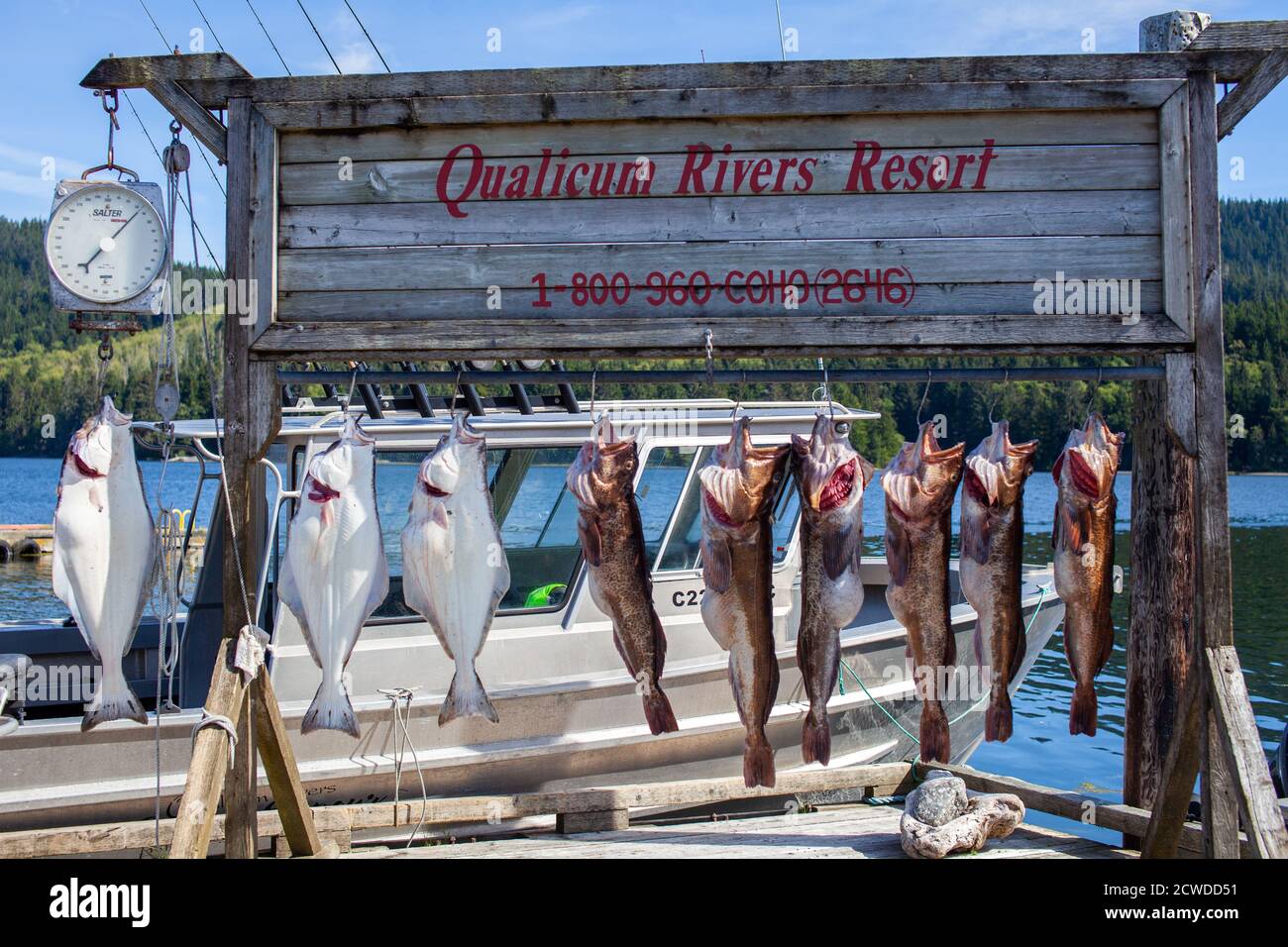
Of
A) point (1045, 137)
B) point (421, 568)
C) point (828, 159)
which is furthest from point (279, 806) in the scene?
point (1045, 137)

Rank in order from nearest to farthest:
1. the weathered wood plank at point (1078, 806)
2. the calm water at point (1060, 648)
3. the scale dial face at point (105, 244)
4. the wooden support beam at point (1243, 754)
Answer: the wooden support beam at point (1243, 754) → the scale dial face at point (105, 244) → the weathered wood plank at point (1078, 806) → the calm water at point (1060, 648)

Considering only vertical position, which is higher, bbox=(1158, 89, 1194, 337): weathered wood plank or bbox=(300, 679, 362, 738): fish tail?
bbox=(1158, 89, 1194, 337): weathered wood plank

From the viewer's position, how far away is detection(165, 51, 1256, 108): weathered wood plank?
3.85 meters

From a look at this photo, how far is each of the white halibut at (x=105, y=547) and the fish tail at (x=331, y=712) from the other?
0.64 m

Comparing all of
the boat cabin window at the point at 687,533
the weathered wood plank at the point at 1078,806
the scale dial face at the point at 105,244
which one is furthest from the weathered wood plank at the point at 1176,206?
the scale dial face at the point at 105,244

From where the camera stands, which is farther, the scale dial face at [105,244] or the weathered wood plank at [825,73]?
the scale dial face at [105,244]

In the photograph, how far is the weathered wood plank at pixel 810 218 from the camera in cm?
394

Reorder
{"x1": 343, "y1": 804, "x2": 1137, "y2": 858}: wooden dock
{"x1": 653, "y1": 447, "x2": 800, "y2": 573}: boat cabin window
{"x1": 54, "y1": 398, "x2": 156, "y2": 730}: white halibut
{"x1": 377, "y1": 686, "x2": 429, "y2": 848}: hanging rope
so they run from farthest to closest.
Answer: {"x1": 653, "y1": 447, "x2": 800, "y2": 573}: boat cabin window < {"x1": 377, "y1": 686, "x2": 429, "y2": 848}: hanging rope < {"x1": 343, "y1": 804, "x2": 1137, "y2": 858}: wooden dock < {"x1": 54, "y1": 398, "x2": 156, "y2": 730}: white halibut

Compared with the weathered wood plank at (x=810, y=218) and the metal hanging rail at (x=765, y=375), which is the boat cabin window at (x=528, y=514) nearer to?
the metal hanging rail at (x=765, y=375)

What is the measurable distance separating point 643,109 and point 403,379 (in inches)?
50.1

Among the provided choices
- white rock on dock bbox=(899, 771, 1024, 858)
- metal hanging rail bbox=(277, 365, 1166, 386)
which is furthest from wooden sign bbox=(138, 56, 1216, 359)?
white rock on dock bbox=(899, 771, 1024, 858)

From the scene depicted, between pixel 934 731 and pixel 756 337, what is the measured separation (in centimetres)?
152

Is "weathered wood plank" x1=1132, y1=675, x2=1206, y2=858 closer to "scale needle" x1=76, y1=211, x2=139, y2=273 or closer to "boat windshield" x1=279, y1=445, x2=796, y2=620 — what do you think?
"boat windshield" x1=279, y1=445, x2=796, y2=620

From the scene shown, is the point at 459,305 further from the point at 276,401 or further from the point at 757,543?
the point at 757,543
